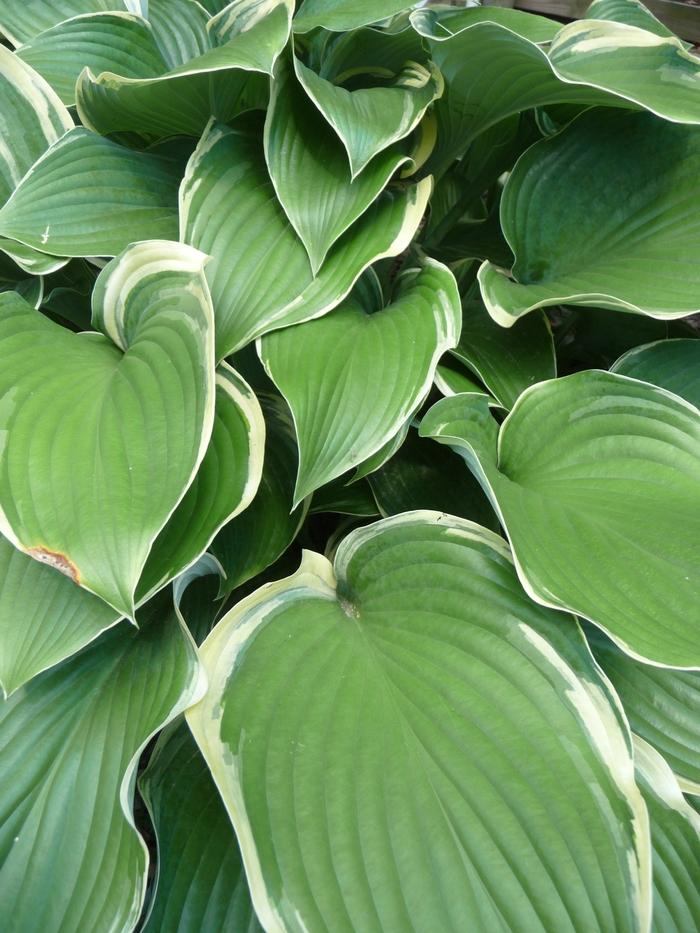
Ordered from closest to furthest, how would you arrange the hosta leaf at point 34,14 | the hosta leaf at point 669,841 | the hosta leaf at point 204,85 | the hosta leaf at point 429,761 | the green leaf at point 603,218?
the hosta leaf at point 429,761, the hosta leaf at point 669,841, the hosta leaf at point 204,85, the green leaf at point 603,218, the hosta leaf at point 34,14

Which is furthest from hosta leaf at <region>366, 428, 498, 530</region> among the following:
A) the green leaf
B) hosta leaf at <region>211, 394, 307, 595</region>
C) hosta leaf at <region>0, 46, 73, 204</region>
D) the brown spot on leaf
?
hosta leaf at <region>0, 46, 73, 204</region>

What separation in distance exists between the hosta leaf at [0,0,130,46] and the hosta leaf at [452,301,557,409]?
890 mm

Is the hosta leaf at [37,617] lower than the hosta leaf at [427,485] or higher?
higher

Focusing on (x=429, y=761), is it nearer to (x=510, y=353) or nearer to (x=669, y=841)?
(x=669, y=841)

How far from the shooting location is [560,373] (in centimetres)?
135

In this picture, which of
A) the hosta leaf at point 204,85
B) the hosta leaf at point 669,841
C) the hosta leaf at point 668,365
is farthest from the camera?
the hosta leaf at point 668,365

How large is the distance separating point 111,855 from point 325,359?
1.77 feet

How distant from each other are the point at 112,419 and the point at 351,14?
59 centimetres

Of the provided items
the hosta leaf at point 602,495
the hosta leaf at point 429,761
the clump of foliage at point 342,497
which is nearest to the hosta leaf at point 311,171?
the clump of foliage at point 342,497

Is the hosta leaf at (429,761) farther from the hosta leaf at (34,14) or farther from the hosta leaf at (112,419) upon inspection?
the hosta leaf at (34,14)

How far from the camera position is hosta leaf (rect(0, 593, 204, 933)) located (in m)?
0.64

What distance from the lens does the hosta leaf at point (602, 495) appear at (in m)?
0.66

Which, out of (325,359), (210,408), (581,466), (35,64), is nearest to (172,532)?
(210,408)

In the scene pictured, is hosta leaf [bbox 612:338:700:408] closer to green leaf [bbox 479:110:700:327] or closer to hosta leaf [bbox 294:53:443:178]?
green leaf [bbox 479:110:700:327]
